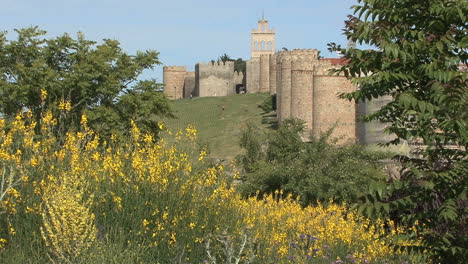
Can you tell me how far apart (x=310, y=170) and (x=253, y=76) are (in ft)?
211

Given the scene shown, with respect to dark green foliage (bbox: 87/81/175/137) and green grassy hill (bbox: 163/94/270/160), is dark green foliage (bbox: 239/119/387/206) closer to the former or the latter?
dark green foliage (bbox: 87/81/175/137)

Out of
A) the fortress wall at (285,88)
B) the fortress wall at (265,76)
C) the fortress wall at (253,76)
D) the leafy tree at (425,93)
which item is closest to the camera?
the leafy tree at (425,93)

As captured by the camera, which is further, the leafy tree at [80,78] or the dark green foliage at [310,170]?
the leafy tree at [80,78]

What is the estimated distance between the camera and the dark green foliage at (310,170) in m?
20.4

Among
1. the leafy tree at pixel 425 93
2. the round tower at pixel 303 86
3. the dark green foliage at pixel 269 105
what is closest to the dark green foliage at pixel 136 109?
the leafy tree at pixel 425 93

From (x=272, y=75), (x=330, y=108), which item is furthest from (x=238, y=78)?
(x=330, y=108)

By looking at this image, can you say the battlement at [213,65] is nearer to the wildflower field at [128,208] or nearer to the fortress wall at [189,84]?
the fortress wall at [189,84]

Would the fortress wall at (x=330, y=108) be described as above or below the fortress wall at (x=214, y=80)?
below

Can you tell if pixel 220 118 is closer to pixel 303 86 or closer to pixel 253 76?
pixel 303 86

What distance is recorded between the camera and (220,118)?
65.6 meters

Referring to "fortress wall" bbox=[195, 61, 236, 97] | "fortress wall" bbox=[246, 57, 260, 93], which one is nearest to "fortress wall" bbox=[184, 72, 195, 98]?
"fortress wall" bbox=[195, 61, 236, 97]

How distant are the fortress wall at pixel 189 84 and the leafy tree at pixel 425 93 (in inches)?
3489

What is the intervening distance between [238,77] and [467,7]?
87.6 meters

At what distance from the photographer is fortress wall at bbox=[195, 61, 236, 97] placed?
8988 cm
